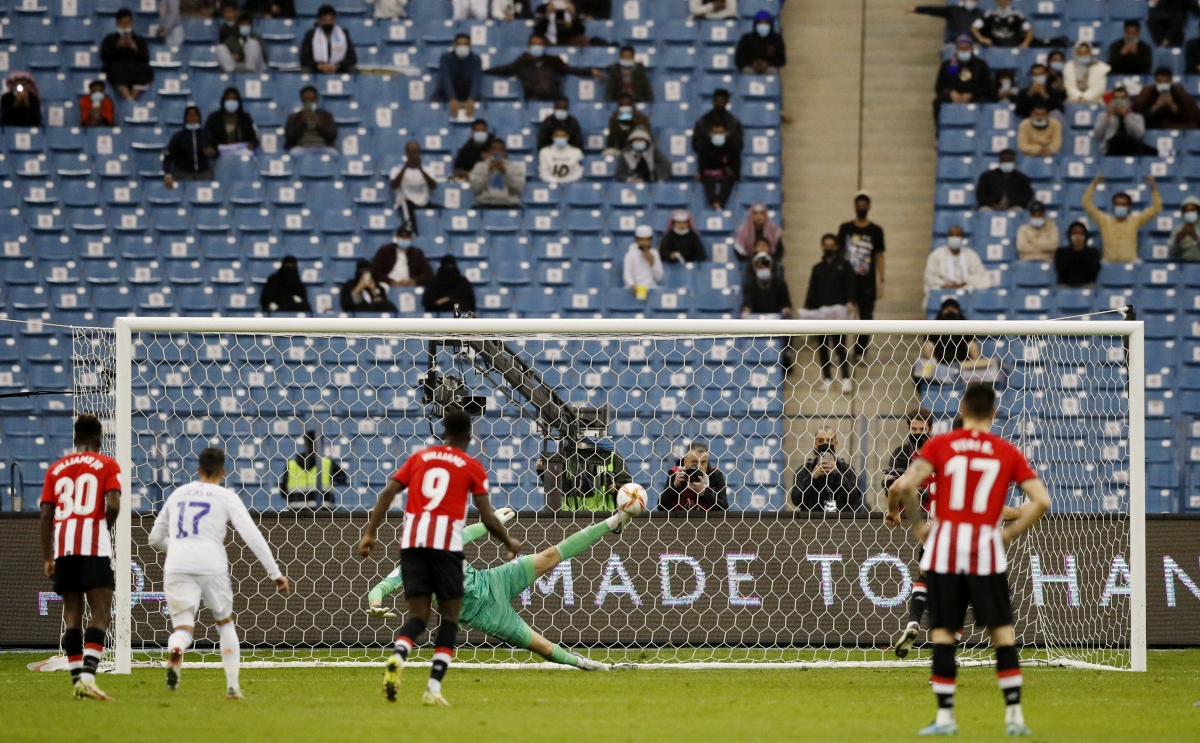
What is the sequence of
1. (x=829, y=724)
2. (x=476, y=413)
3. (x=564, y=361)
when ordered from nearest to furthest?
(x=829, y=724), (x=476, y=413), (x=564, y=361)

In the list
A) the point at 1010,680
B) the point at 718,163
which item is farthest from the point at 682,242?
the point at 1010,680

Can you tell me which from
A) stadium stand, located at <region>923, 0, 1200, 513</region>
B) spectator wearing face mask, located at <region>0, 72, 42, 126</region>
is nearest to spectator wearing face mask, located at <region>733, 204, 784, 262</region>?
stadium stand, located at <region>923, 0, 1200, 513</region>

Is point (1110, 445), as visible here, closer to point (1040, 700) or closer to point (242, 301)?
point (1040, 700)

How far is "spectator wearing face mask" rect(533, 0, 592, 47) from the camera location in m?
20.0

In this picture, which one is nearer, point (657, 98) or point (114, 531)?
point (114, 531)

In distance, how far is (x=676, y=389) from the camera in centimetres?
1588

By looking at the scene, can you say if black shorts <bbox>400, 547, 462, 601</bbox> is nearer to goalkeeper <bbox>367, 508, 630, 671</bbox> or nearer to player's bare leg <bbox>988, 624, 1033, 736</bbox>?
goalkeeper <bbox>367, 508, 630, 671</bbox>

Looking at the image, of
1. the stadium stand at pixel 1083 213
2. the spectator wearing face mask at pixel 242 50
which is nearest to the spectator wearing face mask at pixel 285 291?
the spectator wearing face mask at pixel 242 50

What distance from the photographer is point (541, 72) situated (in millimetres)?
19688

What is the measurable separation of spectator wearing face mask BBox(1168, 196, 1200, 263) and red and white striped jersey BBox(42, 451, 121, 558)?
14253 mm

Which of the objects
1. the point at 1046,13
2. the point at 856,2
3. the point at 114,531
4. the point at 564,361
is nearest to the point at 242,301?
the point at 564,361

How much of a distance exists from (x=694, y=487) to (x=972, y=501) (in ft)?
17.2

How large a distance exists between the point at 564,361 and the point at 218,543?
8459 millimetres

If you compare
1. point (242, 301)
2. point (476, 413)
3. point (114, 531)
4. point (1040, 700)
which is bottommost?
point (1040, 700)
